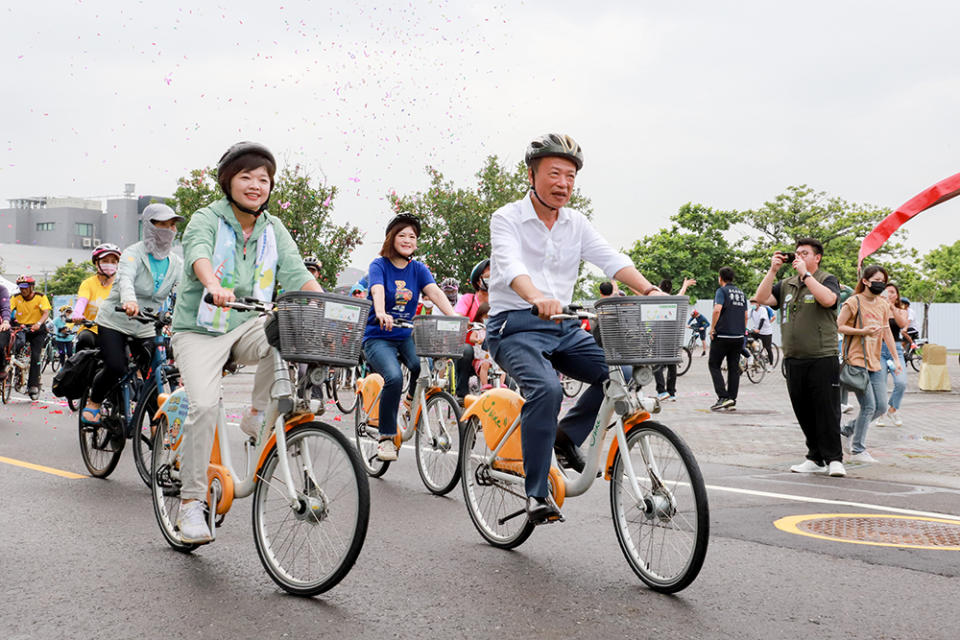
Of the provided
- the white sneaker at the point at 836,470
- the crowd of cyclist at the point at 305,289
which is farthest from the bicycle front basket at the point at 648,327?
the white sneaker at the point at 836,470

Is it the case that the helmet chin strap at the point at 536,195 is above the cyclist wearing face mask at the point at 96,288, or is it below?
above

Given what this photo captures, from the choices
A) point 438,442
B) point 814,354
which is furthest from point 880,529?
point 438,442

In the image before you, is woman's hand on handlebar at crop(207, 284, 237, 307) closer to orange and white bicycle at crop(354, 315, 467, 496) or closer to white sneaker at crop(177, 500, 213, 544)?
white sneaker at crop(177, 500, 213, 544)

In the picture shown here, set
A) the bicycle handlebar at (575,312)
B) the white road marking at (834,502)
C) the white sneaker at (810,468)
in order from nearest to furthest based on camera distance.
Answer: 1. the bicycle handlebar at (575,312)
2. the white road marking at (834,502)
3. the white sneaker at (810,468)

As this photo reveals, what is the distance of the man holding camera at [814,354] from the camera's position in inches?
315

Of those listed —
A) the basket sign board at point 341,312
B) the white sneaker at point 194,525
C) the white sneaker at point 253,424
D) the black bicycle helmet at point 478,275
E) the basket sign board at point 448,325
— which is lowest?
the white sneaker at point 194,525

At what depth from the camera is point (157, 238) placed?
7.14 meters

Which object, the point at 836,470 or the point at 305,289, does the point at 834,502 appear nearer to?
the point at 836,470

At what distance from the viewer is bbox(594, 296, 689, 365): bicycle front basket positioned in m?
4.20

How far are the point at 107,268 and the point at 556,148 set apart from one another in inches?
222

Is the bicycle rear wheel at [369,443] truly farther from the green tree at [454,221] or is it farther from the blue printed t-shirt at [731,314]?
the green tree at [454,221]

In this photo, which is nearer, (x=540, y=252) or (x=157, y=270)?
(x=540, y=252)

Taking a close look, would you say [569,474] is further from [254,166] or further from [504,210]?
[254,166]

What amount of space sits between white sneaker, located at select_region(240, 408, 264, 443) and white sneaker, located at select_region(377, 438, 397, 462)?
2655 millimetres
